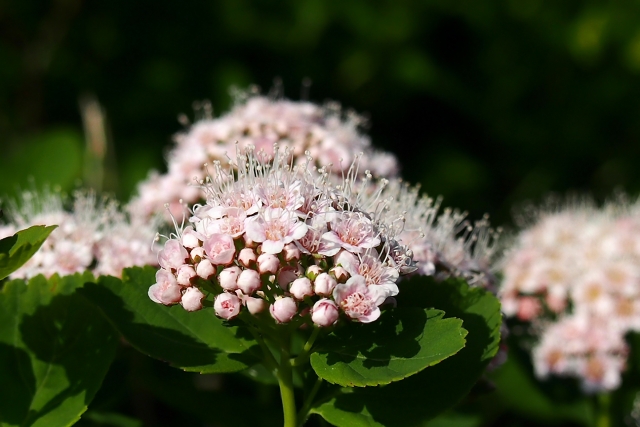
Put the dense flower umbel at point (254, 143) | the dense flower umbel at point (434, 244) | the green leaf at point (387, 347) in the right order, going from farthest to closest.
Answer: the dense flower umbel at point (254, 143) → the dense flower umbel at point (434, 244) → the green leaf at point (387, 347)

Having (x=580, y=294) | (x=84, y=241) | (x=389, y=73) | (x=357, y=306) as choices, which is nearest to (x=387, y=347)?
(x=357, y=306)

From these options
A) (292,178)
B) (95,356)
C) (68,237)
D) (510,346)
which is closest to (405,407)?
(292,178)

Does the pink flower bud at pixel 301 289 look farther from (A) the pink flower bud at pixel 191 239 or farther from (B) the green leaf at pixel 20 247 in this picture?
(B) the green leaf at pixel 20 247

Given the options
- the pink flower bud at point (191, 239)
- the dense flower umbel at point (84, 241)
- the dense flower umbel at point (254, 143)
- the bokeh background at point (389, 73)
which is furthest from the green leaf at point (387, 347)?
the bokeh background at point (389, 73)

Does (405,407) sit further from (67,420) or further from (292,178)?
(67,420)

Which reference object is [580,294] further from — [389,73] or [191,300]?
[389,73]

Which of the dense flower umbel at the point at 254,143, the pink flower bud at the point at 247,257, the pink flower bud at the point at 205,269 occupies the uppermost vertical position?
the dense flower umbel at the point at 254,143

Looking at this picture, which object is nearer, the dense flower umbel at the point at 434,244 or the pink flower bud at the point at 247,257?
the pink flower bud at the point at 247,257
